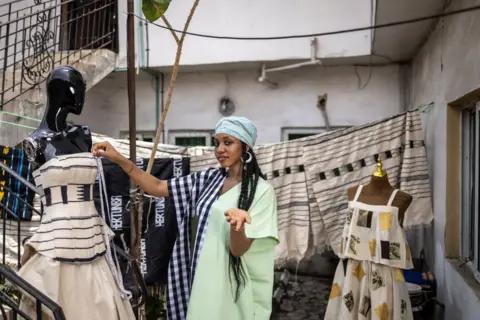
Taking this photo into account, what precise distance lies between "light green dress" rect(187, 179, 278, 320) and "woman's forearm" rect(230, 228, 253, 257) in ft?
0.23

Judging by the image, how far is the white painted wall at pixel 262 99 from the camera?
6105 millimetres

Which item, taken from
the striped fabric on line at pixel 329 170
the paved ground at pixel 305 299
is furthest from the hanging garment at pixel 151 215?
the paved ground at pixel 305 299

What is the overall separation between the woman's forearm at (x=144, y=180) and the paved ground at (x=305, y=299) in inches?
121

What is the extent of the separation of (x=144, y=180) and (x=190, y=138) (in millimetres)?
4597

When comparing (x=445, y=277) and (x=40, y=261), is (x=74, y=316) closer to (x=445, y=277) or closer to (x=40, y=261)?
(x=40, y=261)

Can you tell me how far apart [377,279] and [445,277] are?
3.03ft

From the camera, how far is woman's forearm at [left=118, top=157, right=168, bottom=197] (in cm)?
222

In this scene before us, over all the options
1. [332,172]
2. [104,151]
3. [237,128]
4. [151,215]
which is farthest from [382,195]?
[151,215]

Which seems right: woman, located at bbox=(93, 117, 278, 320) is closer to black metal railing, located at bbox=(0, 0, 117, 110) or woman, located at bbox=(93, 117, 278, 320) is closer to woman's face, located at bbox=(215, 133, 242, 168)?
woman's face, located at bbox=(215, 133, 242, 168)

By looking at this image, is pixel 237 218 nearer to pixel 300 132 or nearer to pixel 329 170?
pixel 329 170

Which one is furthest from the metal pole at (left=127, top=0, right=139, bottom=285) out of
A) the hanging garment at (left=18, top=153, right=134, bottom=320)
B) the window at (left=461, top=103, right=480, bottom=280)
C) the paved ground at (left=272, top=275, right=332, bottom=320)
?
the paved ground at (left=272, top=275, right=332, bottom=320)

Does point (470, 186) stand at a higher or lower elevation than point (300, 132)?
lower

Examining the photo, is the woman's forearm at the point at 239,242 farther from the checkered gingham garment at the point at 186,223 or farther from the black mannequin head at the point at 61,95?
the black mannequin head at the point at 61,95

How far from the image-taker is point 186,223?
2293 millimetres
